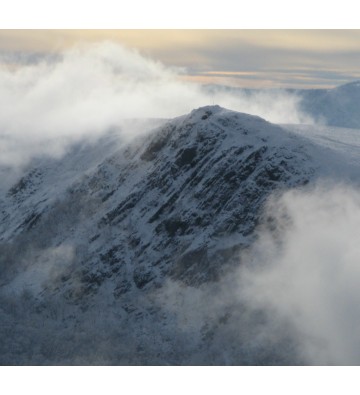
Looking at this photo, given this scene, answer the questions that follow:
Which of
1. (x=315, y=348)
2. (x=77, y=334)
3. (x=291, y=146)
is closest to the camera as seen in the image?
(x=315, y=348)

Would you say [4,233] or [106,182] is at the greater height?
[106,182]

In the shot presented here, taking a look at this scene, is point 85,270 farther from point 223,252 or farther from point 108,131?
point 108,131

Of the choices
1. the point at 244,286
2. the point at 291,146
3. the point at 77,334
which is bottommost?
the point at 77,334

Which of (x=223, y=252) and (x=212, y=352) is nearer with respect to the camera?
(x=212, y=352)

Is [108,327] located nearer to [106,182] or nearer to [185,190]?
[185,190]

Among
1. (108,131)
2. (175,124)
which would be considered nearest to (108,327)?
(175,124)

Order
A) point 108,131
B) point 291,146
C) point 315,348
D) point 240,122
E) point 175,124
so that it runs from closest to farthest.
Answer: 1. point 315,348
2. point 291,146
3. point 240,122
4. point 175,124
5. point 108,131
